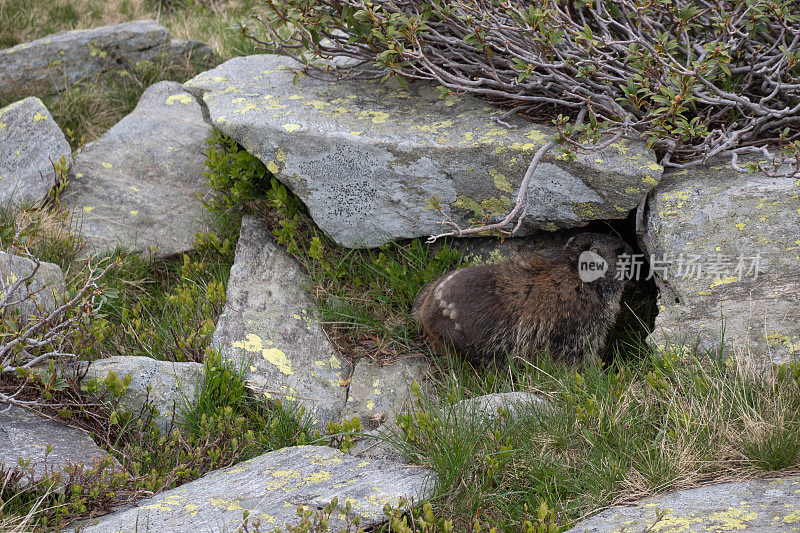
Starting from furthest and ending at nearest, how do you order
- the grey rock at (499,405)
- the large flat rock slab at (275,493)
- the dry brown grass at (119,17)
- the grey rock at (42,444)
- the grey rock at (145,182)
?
the dry brown grass at (119,17), the grey rock at (145,182), the grey rock at (499,405), the grey rock at (42,444), the large flat rock slab at (275,493)

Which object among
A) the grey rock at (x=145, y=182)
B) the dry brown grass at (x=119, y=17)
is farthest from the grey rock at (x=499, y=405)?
the dry brown grass at (x=119, y=17)

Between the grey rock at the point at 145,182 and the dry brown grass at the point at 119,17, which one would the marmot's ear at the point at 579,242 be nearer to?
the grey rock at the point at 145,182

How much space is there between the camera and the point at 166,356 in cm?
509

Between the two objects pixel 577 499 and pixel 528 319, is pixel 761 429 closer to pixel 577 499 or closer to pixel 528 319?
pixel 577 499

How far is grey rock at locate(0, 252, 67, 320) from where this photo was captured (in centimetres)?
471

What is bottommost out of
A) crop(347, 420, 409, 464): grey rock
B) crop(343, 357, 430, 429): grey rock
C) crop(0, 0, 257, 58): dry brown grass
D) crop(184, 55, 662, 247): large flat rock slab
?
crop(343, 357, 430, 429): grey rock

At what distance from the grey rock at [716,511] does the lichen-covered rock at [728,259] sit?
1018 mm

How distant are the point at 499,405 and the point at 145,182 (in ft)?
13.9

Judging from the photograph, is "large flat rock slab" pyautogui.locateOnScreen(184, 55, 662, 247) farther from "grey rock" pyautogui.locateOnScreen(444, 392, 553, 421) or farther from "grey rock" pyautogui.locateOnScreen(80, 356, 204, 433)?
"grey rock" pyautogui.locateOnScreen(80, 356, 204, 433)

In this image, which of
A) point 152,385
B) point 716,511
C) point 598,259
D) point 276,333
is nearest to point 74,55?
point 276,333

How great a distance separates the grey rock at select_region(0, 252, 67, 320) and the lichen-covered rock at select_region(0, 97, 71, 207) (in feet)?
3.92

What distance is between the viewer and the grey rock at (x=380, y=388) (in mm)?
5016

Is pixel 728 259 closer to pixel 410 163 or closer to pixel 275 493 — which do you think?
pixel 410 163

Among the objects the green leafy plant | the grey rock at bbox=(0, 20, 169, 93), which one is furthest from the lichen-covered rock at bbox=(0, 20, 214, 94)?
the green leafy plant
